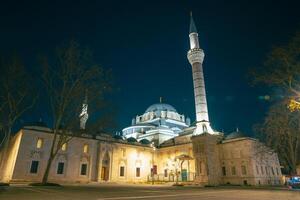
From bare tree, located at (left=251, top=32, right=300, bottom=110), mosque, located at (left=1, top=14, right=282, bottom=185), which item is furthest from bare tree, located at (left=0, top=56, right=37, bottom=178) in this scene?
bare tree, located at (left=251, top=32, right=300, bottom=110)

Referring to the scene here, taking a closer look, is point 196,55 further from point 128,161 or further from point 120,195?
point 120,195

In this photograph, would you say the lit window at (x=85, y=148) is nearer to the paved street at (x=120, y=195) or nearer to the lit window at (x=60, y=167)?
the lit window at (x=60, y=167)

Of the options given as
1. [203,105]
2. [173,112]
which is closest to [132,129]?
[173,112]

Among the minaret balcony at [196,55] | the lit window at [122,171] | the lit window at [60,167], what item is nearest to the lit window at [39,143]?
the lit window at [60,167]

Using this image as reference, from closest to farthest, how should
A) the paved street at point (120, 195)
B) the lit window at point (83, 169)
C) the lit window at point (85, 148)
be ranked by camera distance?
1. the paved street at point (120, 195)
2. the lit window at point (83, 169)
3. the lit window at point (85, 148)

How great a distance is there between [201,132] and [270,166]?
1213 centimetres

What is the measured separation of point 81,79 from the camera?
786 inches

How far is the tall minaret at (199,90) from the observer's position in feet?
117

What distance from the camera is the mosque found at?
96.2ft

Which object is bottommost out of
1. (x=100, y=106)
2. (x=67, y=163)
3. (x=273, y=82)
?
(x=67, y=163)

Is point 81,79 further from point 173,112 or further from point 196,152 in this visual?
point 173,112

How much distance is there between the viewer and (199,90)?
37500 millimetres

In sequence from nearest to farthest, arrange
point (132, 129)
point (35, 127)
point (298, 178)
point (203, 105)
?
1. point (298, 178)
2. point (35, 127)
3. point (203, 105)
4. point (132, 129)

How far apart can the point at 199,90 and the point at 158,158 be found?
1677 cm
